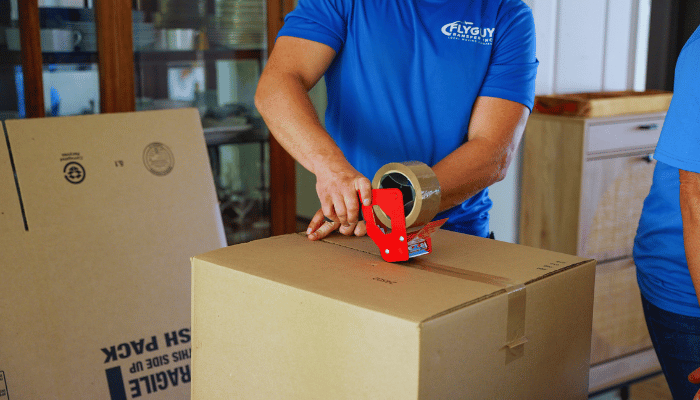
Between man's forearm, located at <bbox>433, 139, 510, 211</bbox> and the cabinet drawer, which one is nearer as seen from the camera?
man's forearm, located at <bbox>433, 139, 510, 211</bbox>

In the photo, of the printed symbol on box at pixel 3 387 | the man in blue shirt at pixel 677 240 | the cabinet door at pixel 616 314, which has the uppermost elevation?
the man in blue shirt at pixel 677 240

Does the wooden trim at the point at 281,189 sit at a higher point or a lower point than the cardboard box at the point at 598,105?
lower

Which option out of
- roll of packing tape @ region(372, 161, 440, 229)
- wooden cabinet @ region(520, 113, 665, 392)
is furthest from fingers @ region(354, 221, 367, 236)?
wooden cabinet @ region(520, 113, 665, 392)

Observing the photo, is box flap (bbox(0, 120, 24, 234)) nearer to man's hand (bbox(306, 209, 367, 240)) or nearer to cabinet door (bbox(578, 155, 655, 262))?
man's hand (bbox(306, 209, 367, 240))

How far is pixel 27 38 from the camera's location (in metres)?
2.05

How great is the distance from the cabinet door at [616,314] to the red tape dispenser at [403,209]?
192 centimetres

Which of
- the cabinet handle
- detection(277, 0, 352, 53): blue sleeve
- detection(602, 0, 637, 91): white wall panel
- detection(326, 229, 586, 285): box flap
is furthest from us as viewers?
detection(602, 0, 637, 91): white wall panel

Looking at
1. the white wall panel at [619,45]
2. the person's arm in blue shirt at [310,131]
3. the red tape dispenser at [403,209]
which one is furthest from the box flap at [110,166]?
the white wall panel at [619,45]

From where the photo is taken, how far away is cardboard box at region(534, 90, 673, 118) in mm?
2441

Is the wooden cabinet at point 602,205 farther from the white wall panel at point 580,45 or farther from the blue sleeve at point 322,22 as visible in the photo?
the blue sleeve at point 322,22

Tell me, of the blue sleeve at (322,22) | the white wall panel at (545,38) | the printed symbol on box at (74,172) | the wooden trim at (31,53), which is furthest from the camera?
the white wall panel at (545,38)

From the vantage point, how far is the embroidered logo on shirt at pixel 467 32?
1223 mm

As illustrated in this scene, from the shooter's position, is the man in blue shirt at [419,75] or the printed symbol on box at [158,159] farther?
the printed symbol on box at [158,159]

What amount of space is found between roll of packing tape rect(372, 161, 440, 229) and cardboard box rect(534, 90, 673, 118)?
1.81 meters
